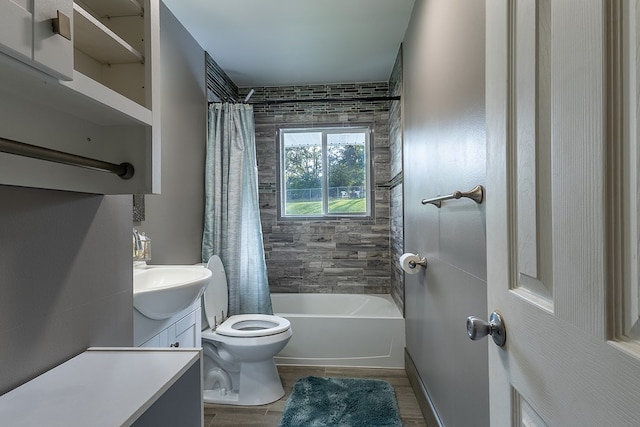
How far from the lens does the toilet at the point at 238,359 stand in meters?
2.13

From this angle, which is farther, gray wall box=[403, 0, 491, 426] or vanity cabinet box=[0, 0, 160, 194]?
gray wall box=[403, 0, 491, 426]

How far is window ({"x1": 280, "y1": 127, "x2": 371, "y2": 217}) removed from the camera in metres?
3.46

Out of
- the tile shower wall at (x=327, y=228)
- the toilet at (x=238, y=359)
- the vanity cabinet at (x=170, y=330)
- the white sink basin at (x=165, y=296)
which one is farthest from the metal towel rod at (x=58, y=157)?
the tile shower wall at (x=327, y=228)

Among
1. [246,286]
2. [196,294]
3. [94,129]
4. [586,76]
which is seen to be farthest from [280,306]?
[586,76]

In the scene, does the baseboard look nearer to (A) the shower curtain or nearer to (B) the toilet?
(B) the toilet

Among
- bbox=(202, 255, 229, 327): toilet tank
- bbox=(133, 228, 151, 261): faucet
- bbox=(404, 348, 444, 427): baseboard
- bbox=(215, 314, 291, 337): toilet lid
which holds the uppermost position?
bbox=(133, 228, 151, 261): faucet

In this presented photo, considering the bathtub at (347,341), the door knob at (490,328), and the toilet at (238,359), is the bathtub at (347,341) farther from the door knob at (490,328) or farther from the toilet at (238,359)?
the door knob at (490,328)

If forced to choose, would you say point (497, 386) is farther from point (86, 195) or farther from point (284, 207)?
point (284, 207)

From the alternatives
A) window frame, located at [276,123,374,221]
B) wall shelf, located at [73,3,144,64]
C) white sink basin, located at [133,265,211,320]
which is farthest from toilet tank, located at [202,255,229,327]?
wall shelf, located at [73,3,144,64]

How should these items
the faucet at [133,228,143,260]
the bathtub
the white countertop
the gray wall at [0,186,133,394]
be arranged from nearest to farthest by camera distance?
the white countertop < the gray wall at [0,186,133,394] < the faucet at [133,228,143,260] < the bathtub

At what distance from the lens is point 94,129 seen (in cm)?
102

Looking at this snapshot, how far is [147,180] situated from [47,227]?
0.27 metres

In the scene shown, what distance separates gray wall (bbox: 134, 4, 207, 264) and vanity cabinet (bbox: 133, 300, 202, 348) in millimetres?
480

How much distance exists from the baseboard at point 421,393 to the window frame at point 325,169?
1423 mm
